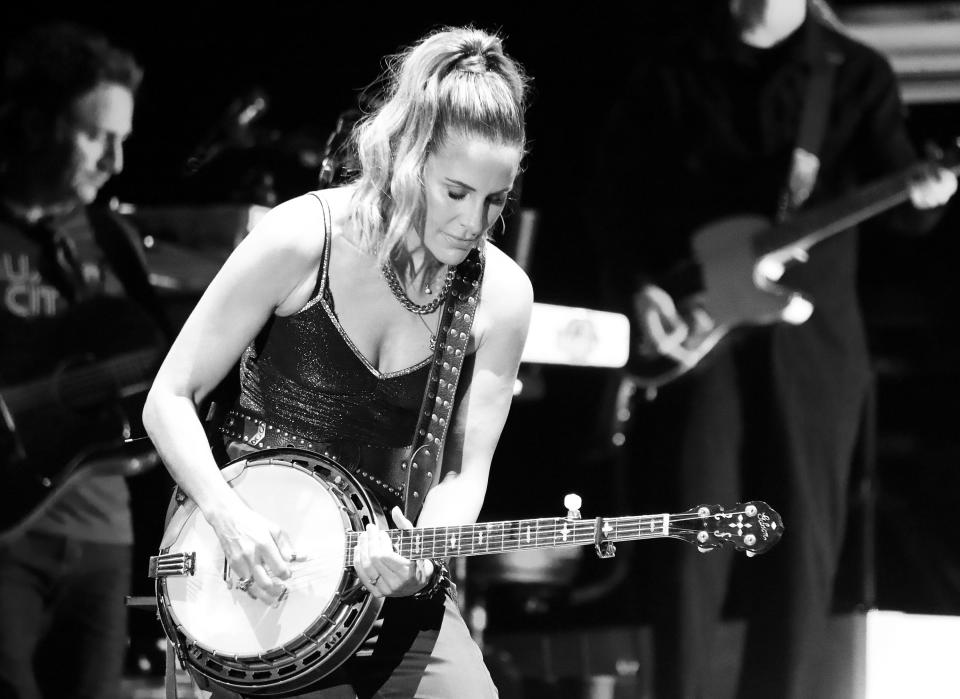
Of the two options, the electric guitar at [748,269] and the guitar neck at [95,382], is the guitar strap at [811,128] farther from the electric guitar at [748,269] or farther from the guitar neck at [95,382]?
the guitar neck at [95,382]

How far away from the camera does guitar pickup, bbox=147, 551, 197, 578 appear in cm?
249

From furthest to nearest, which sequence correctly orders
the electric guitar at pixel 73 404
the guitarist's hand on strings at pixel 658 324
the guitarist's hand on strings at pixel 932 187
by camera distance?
the electric guitar at pixel 73 404, the guitarist's hand on strings at pixel 658 324, the guitarist's hand on strings at pixel 932 187

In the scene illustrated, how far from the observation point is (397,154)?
7.96ft

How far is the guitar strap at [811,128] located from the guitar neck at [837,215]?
0.06 metres

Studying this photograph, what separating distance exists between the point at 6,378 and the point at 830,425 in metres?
3.06

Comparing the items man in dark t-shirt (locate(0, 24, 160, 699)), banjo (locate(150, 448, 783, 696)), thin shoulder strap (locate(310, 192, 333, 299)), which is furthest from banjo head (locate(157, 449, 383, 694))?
man in dark t-shirt (locate(0, 24, 160, 699))

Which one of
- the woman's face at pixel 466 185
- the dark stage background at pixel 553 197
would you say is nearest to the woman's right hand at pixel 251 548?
the woman's face at pixel 466 185

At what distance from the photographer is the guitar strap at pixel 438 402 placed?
2.49 metres

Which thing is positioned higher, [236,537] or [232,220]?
[232,220]

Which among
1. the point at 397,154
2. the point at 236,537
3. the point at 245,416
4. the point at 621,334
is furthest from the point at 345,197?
the point at 621,334

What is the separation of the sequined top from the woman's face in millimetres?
248

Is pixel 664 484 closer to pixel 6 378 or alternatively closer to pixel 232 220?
pixel 232 220

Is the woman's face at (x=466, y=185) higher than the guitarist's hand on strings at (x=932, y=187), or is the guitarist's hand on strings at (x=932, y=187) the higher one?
the guitarist's hand on strings at (x=932, y=187)

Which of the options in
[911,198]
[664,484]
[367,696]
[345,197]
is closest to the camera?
[367,696]
